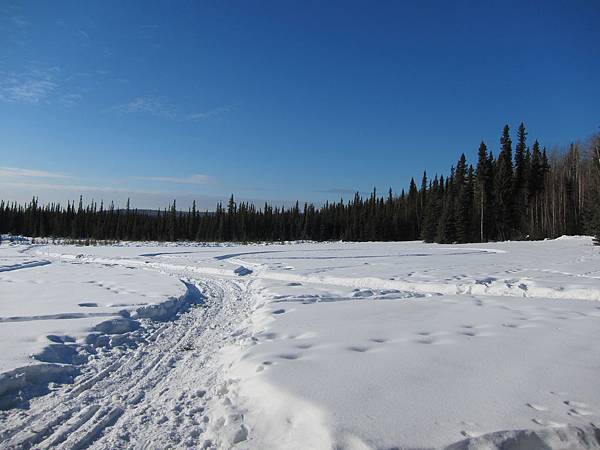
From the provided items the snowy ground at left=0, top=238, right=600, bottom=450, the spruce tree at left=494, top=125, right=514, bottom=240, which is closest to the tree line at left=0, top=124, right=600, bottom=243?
the spruce tree at left=494, top=125, right=514, bottom=240

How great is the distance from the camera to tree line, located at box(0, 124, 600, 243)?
4756cm

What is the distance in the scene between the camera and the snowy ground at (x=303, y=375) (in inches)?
120

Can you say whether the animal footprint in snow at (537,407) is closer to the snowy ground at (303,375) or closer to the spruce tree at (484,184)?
the snowy ground at (303,375)

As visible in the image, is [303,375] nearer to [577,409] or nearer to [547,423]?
[547,423]

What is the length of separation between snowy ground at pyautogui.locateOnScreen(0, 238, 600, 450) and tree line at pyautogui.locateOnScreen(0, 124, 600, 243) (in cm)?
2741

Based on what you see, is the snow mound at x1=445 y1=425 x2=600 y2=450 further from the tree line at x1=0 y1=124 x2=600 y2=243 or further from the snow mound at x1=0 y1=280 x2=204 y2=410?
the tree line at x1=0 y1=124 x2=600 y2=243

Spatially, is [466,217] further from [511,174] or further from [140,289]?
[140,289]

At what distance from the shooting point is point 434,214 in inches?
2088

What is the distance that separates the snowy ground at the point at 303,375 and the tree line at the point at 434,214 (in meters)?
27.4

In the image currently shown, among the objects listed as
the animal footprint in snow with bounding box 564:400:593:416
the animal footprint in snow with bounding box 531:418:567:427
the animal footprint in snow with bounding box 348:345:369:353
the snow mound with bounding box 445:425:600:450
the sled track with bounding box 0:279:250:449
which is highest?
the animal footprint in snow with bounding box 564:400:593:416

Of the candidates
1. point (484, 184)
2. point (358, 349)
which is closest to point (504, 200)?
point (484, 184)

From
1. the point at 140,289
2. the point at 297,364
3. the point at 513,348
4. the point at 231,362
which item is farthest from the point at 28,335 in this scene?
the point at 513,348

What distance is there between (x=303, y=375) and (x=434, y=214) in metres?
52.4

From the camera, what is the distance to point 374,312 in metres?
7.70
